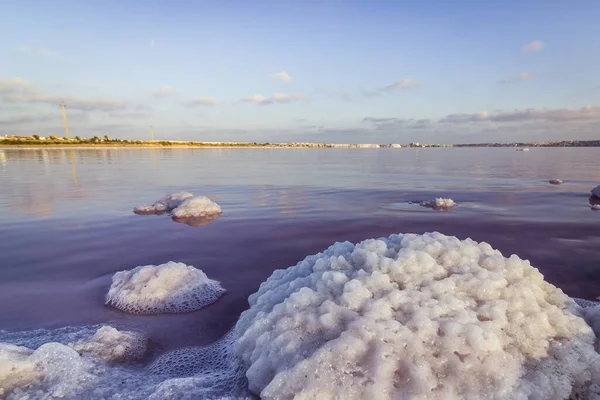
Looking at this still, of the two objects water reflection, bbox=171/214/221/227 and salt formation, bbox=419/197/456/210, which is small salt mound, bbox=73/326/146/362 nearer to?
water reflection, bbox=171/214/221/227

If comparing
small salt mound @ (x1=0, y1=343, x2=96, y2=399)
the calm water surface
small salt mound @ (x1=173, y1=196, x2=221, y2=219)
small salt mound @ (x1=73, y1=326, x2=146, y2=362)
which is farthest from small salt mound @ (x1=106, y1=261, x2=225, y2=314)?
small salt mound @ (x1=173, y1=196, x2=221, y2=219)

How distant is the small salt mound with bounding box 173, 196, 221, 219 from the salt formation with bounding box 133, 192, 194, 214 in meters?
0.63

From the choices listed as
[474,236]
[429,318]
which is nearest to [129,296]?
[429,318]

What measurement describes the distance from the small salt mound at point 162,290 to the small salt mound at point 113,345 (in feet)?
2.44

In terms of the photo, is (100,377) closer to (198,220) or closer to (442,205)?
(198,220)

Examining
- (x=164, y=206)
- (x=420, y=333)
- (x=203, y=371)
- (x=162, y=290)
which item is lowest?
(x=203, y=371)

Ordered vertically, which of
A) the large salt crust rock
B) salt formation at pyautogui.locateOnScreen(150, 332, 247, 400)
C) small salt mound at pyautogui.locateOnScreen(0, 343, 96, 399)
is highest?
the large salt crust rock

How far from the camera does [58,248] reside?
6.81 metres

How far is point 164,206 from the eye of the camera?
34.6 feet

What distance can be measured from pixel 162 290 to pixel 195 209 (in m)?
5.29

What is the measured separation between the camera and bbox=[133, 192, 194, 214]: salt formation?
33.6 ft

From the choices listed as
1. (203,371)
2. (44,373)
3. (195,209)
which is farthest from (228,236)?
(44,373)

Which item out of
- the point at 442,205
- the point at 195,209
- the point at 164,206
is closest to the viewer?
the point at 195,209

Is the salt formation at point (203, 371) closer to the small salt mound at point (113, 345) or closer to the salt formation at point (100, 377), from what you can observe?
the salt formation at point (100, 377)
